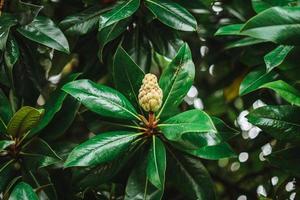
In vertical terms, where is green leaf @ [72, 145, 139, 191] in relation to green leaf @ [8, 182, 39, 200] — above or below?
below

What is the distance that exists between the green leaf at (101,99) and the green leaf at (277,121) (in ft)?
0.99

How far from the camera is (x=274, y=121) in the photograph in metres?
1.23

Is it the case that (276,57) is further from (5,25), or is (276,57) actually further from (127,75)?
(5,25)

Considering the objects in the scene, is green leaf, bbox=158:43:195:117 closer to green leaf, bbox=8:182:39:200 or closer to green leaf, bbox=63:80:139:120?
green leaf, bbox=63:80:139:120

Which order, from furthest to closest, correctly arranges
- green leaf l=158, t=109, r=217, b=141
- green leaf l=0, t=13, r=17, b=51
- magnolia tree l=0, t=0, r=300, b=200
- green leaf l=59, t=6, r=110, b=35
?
green leaf l=59, t=6, r=110, b=35 → green leaf l=0, t=13, r=17, b=51 → magnolia tree l=0, t=0, r=300, b=200 → green leaf l=158, t=109, r=217, b=141

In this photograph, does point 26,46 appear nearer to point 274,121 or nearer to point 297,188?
point 274,121

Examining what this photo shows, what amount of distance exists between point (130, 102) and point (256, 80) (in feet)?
1.19

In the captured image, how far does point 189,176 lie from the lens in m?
1.35

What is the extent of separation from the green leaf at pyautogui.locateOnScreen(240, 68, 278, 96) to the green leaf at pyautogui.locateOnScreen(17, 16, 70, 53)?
→ 0.49 meters

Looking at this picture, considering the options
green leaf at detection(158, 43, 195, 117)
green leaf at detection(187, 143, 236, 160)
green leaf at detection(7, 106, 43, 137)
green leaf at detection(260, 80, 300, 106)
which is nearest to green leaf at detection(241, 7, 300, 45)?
green leaf at detection(260, 80, 300, 106)

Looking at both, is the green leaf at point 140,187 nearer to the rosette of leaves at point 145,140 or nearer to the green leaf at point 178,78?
the rosette of leaves at point 145,140

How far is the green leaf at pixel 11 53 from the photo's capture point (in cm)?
137

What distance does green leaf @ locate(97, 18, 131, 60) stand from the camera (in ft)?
4.63

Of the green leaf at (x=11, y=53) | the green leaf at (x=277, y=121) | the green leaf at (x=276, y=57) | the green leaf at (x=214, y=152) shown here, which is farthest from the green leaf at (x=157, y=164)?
the green leaf at (x=11, y=53)
